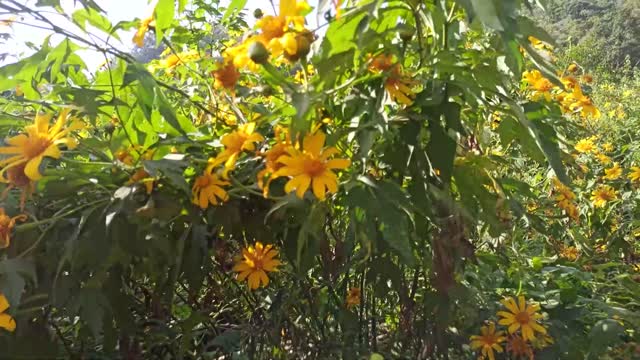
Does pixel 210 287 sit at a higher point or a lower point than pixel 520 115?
lower

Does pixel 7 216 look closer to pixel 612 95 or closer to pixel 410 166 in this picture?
pixel 410 166

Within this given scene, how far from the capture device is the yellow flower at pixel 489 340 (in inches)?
Result: 46.0

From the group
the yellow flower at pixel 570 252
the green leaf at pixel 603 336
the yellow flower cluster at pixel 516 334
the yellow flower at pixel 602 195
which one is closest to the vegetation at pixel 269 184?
the yellow flower cluster at pixel 516 334

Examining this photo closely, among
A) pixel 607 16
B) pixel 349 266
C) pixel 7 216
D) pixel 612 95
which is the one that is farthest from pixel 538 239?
pixel 607 16

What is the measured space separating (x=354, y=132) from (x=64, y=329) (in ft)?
1.81

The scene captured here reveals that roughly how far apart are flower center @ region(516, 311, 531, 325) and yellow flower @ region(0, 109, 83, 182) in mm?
843

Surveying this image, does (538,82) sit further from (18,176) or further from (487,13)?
(18,176)

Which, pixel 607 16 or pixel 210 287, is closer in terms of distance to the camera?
pixel 210 287

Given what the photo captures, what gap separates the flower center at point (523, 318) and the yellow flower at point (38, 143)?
0.84 metres

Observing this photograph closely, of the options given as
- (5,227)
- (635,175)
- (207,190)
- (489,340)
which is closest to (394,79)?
(207,190)

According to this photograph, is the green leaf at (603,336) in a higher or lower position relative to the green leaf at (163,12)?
lower

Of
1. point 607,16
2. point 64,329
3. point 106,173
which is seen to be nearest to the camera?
point 106,173

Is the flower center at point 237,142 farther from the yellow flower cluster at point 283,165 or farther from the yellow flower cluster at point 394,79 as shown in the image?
the yellow flower cluster at point 394,79

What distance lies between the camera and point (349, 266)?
0.96 m
